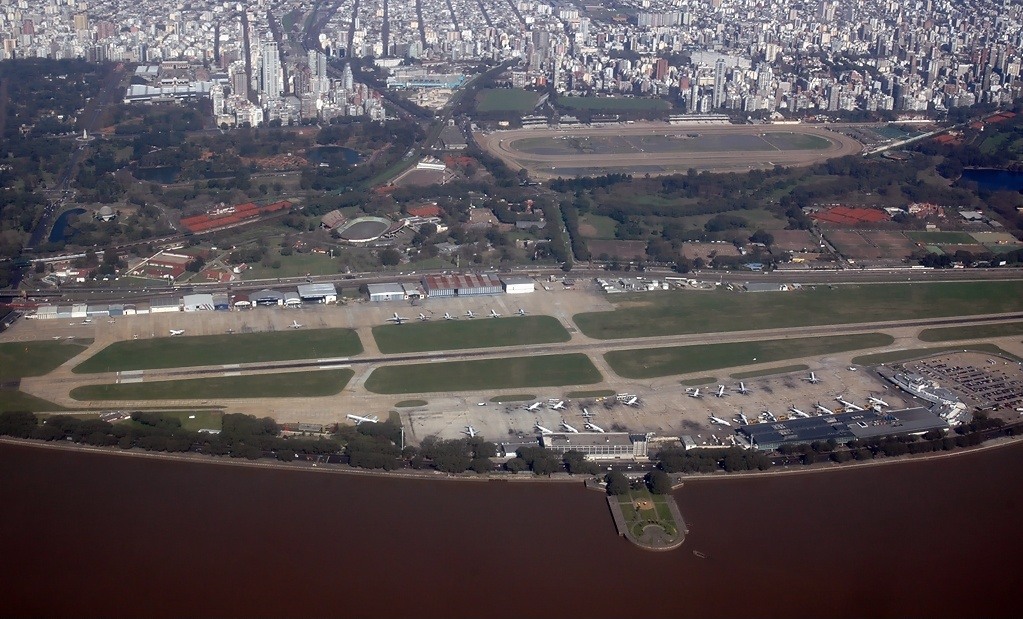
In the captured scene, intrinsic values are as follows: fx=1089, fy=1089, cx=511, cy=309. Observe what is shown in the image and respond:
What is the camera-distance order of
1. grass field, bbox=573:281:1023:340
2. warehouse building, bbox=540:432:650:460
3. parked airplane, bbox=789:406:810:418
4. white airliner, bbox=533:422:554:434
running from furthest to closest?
grass field, bbox=573:281:1023:340
parked airplane, bbox=789:406:810:418
white airliner, bbox=533:422:554:434
warehouse building, bbox=540:432:650:460

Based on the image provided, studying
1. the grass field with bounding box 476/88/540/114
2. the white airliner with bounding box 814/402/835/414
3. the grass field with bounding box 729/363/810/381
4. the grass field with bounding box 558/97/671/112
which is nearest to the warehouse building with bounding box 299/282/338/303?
the grass field with bounding box 729/363/810/381

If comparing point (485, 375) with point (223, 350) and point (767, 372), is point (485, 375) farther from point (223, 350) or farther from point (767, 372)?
point (767, 372)

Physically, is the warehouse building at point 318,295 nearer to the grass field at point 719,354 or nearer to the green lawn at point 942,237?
the grass field at point 719,354

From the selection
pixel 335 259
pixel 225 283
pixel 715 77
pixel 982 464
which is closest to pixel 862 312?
pixel 982 464

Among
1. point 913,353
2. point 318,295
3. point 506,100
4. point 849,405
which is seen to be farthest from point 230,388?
point 506,100

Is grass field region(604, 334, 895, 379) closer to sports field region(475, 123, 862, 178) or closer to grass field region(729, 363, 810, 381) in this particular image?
grass field region(729, 363, 810, 381)
